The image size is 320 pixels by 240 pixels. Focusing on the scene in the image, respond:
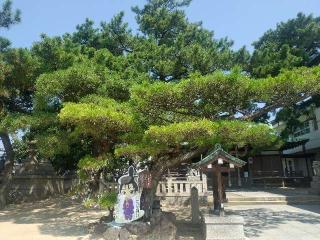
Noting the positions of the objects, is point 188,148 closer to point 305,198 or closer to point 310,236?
point 310,236

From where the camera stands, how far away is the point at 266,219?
14547 millimetres

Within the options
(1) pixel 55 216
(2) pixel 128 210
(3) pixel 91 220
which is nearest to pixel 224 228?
(2) pixel 128 210

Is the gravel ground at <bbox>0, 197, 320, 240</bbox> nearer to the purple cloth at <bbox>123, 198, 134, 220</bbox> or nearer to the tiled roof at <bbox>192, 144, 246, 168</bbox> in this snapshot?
the purple cloth at <bbox>123, 198, 134, 220</bbox>

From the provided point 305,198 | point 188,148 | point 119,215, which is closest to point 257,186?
point 305,198

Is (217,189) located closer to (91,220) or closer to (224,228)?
(224,228)

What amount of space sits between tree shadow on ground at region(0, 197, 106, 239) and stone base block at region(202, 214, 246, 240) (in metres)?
4.68

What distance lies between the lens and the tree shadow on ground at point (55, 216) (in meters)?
13.4

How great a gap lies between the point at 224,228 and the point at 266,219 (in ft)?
15.9

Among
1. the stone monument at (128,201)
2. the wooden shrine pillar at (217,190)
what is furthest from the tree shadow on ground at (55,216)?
the wooden shrine pillar at (217,190)

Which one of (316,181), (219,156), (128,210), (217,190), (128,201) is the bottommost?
(128,210)

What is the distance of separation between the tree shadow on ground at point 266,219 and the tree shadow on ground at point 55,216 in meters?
5.86

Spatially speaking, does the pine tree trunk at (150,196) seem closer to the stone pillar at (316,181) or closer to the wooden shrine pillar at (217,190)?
the wooden shrine pillar at (217,190)

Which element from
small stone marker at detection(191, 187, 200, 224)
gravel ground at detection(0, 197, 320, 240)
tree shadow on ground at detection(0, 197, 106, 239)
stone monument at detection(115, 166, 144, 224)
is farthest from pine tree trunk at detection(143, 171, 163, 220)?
tree shadow on ground at detection(0, 197, 106, 239)

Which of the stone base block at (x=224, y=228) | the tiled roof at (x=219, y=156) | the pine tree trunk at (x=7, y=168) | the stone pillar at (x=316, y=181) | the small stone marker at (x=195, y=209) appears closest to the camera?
the stone base block at (x=224, y=228)
